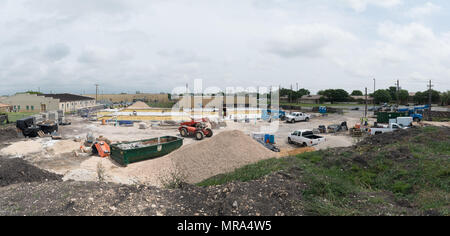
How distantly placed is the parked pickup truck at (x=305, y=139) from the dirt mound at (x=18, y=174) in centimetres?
1542

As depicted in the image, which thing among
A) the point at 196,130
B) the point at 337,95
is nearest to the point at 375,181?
the point at 196,130

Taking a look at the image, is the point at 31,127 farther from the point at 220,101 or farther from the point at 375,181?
the point at 220,101

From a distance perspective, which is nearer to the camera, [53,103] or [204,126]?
[204,126]

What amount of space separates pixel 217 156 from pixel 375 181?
6746 millimetres

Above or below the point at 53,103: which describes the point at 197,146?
below

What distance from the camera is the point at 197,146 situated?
13.6 meters

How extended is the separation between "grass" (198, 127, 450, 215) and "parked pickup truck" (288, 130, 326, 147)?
7131mm

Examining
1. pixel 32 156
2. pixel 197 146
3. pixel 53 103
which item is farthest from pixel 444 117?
pixel 53 103

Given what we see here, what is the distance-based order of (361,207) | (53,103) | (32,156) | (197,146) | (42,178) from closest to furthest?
(361,207) → (42,178) → (197,146) → (32,156) → (53,103)

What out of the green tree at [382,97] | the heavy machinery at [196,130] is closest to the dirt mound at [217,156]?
the heavy machinery at [196,130]

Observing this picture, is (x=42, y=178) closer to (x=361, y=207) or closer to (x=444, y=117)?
(x=361, y=207)

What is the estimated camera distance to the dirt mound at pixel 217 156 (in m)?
11.3
